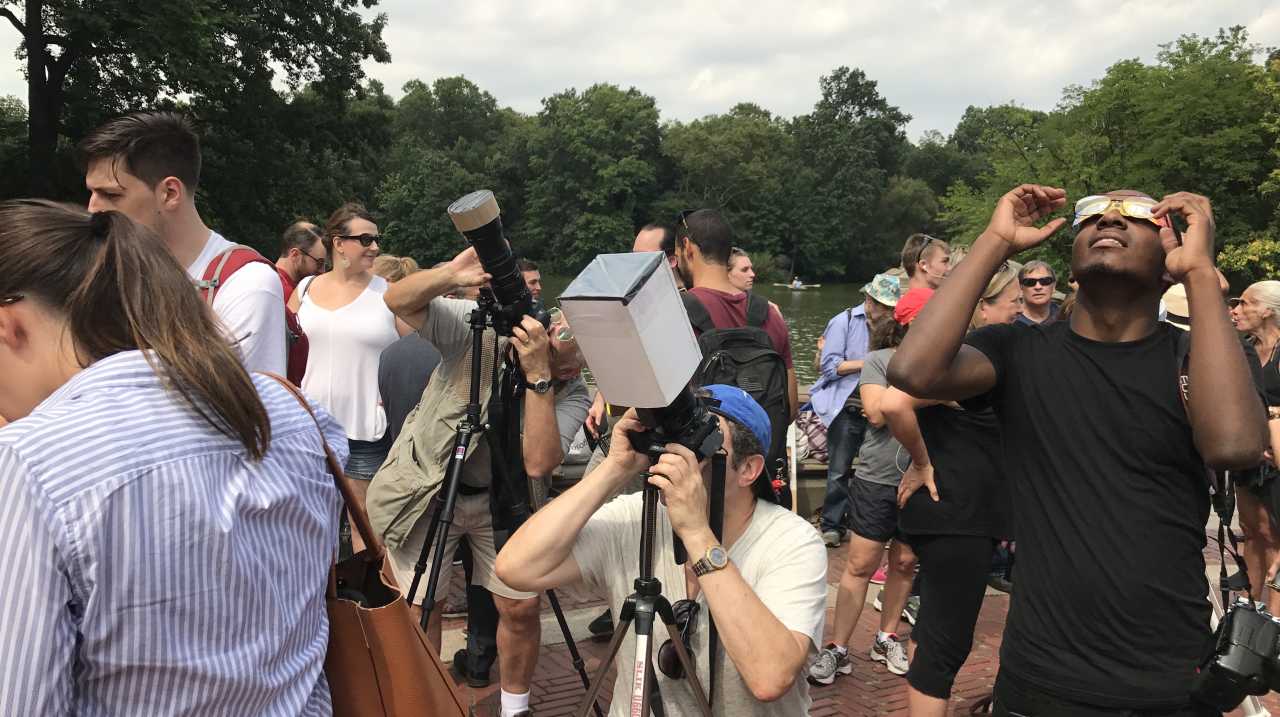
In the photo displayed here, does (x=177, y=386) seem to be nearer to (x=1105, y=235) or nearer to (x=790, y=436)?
(x=1105, y=235)

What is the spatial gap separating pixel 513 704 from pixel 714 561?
2.06m

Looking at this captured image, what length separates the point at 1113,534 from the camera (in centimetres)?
212

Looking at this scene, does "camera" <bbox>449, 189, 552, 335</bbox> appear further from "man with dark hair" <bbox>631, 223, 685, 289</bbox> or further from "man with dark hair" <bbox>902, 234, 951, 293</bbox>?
"man with dark hair" <bbox>902, 234, 951, 293</bbox>

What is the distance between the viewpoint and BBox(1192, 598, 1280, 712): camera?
1.92 metres

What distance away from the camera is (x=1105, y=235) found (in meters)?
2.18

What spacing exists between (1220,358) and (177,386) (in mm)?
Result: 2011

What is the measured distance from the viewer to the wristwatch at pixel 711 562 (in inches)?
77.1

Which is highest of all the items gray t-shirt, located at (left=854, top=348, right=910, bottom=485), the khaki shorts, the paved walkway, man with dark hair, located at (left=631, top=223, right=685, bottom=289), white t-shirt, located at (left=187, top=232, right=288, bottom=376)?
man with dark hair, located at (left=631, top=223, right=685, bottom=289)

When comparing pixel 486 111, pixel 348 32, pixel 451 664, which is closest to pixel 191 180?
pixel 451 664

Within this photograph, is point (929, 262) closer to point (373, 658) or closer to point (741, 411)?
point (741, 411)

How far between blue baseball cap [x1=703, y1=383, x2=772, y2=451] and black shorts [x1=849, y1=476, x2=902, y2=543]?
214 centimetres

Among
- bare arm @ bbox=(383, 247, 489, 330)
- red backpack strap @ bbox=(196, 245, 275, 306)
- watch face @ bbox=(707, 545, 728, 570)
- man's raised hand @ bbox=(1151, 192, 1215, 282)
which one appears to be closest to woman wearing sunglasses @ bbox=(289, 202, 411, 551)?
bare arm @ bbox=(383, 247, 489, 330)

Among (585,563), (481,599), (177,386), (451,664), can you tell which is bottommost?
(451,664)

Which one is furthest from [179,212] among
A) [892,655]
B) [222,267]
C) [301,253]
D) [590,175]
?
[590,175]
